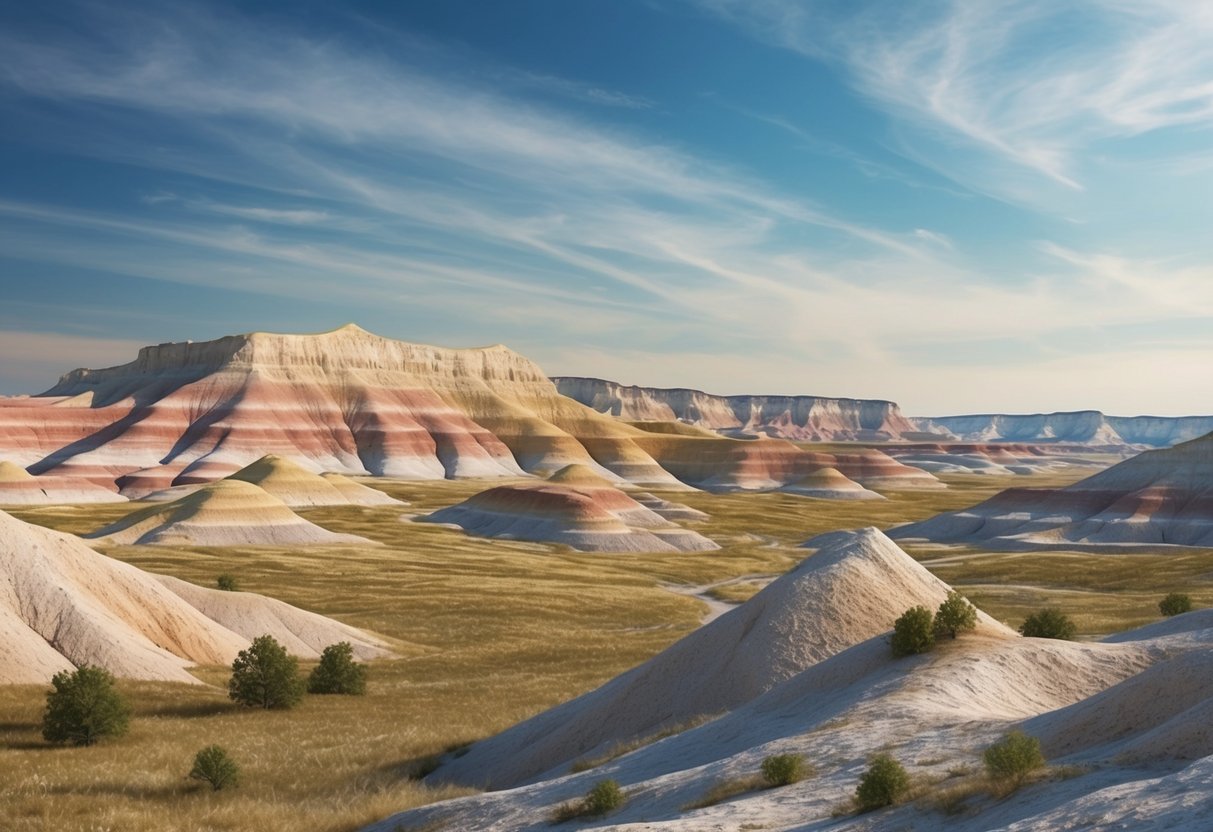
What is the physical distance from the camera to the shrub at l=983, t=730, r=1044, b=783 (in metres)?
11.0

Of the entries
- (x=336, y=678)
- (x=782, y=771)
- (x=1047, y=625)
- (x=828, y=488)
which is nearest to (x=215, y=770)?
(x=782, y=771)

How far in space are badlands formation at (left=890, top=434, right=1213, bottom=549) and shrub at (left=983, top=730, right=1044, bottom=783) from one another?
105m

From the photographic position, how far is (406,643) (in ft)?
154

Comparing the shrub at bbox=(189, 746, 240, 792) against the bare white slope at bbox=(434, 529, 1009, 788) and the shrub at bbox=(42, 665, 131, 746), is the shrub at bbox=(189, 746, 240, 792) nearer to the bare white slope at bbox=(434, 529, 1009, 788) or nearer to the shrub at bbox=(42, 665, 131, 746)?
the shrub at bbox=(42, 665, 131, 746)

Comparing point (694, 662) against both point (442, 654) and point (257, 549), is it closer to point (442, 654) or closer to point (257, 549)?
point (442, 654)

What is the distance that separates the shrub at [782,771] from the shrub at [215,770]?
1154 cm

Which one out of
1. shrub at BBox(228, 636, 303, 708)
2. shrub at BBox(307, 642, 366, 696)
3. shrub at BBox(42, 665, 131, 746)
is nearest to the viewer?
shrub at BBox(42, 665, 131, 746)

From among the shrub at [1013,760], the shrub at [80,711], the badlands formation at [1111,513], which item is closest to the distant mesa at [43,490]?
the badlands formation at [1111,513]

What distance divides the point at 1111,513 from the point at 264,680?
108816mm

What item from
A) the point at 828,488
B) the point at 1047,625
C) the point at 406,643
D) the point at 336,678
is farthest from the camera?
the point at 828,488

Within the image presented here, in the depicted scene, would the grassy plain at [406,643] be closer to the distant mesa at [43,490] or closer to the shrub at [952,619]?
the distant mesa at [43,490]

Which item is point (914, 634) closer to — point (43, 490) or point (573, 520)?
point (573, 520)

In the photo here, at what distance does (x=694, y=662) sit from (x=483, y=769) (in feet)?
19.8

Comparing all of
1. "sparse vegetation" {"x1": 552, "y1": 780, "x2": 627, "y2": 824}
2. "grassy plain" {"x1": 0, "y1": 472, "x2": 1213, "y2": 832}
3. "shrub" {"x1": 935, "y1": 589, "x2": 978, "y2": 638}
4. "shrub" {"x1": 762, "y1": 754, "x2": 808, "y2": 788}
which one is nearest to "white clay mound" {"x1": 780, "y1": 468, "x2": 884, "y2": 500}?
"grassy plain" {"x1": 0, "y1": 472, "x2": 1213, "y2": 832}
